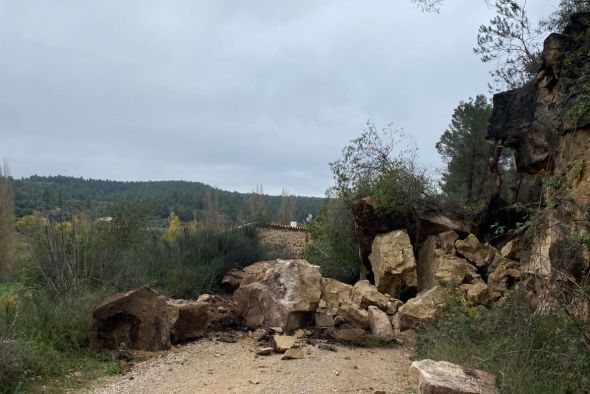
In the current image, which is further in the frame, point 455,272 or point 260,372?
point 455,272

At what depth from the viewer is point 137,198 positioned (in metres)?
17.6

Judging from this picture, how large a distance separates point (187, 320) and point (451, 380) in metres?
5.24

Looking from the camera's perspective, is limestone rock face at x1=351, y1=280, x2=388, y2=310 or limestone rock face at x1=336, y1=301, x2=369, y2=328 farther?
limestone rock face at x1=351, y1=280, x2=388, y2=310

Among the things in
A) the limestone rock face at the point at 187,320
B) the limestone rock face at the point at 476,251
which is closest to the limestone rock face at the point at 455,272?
the limestone rock face at the point at 476,251

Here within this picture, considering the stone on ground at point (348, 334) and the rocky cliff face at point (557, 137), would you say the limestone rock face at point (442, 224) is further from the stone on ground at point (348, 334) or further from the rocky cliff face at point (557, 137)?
the stone on ground at point (348, 334)

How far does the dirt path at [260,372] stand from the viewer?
6516mm

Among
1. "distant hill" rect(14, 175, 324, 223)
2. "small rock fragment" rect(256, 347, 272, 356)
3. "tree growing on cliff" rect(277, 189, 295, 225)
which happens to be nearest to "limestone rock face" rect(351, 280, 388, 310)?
"small rock fragment" rect(256, 347, 272, 356)

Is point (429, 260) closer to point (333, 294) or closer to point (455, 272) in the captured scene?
point (455, 272)

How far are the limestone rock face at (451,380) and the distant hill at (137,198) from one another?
7.72m

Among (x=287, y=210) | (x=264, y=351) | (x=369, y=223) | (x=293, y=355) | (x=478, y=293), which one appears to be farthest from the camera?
(x=287, y=210)

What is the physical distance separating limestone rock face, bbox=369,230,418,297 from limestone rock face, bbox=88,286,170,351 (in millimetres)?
5031

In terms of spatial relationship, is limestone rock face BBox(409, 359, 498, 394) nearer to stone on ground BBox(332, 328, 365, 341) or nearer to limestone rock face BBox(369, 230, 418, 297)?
stone on ground BBox(332, 328, 365, 341)

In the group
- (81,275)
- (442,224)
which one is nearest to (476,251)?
(442,224)

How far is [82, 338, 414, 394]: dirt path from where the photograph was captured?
6516 millimetres
